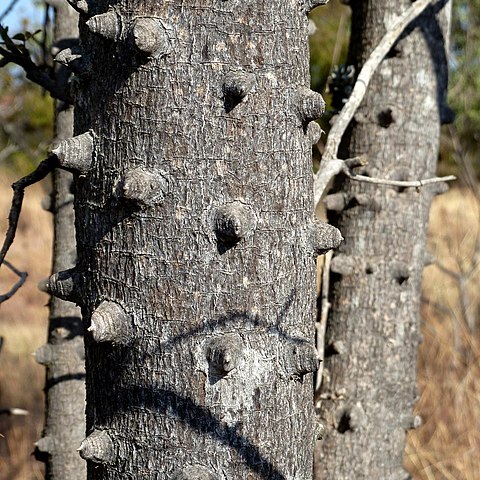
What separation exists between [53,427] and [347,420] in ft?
3.06

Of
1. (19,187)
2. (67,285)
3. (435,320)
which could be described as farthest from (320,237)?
(435,320)

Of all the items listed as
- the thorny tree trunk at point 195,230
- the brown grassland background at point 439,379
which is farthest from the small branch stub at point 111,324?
the brown grassland background at point 439,379

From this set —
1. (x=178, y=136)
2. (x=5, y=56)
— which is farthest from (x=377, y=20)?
(x=178, y=136)

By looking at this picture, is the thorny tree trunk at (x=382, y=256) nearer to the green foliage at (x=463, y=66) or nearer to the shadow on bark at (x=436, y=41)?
the shadow on bark at (x=436, y=41)

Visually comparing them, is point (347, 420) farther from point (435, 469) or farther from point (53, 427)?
point (435, 469)

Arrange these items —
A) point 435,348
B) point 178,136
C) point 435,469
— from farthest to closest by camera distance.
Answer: point 435,348 < point 435,469 < point 178,136

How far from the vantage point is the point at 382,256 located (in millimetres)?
Answer: 2240

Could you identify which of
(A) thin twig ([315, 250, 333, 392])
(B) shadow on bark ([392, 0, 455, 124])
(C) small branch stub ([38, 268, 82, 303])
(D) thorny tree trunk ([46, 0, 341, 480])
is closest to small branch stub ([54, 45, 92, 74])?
(D) thorny tree trunk ([46, 0, 341, 480])

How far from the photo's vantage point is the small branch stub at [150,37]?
40.0 inches

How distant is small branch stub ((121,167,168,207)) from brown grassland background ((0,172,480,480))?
2166 millimetres

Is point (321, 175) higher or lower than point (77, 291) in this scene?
higher

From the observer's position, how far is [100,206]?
1094 mm

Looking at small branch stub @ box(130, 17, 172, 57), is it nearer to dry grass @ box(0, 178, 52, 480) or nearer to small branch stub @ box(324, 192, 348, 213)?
small branch stub @ box(324, 192, 348, 213)

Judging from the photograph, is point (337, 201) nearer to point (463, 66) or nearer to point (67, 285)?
point (67, 285)
